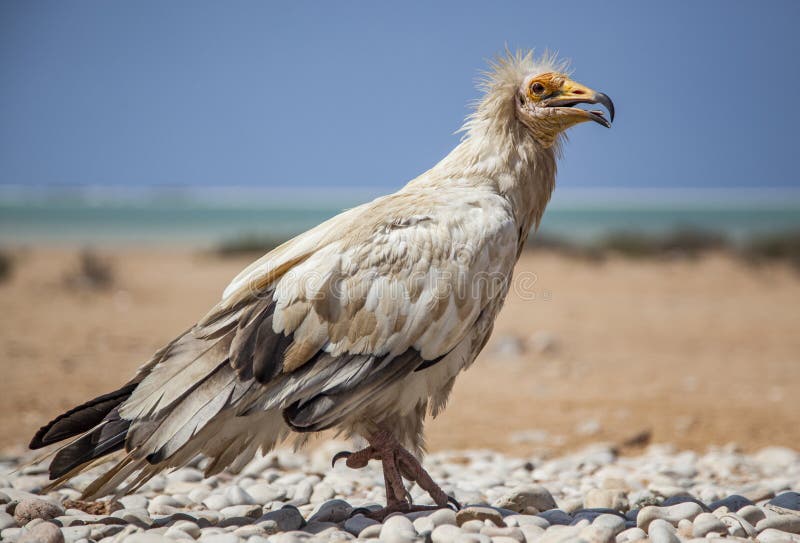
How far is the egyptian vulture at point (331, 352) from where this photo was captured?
365 cm

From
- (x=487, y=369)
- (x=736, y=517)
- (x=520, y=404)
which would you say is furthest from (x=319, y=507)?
(x=487, y=369)

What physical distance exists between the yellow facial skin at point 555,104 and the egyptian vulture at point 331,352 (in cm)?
63

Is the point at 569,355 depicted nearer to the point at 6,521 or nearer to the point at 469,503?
the point at 469,503

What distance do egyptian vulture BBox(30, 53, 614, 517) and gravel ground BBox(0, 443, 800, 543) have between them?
0.35 meters

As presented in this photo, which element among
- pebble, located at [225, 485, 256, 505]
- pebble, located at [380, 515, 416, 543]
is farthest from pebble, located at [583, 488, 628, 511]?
pebble, located at [225, 485, 256, 505]

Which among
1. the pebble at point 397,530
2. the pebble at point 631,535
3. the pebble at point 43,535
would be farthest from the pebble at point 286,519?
the pebble at point 631,535

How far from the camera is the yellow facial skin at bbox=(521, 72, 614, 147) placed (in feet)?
14.5

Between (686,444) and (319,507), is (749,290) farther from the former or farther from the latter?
(319,507)

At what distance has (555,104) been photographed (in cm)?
445

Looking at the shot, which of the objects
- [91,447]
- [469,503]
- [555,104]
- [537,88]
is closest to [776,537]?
[469,503]

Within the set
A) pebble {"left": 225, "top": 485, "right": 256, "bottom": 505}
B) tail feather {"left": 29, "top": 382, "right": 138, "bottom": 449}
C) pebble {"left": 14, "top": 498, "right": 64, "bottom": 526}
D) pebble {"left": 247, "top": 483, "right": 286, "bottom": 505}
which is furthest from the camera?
pebble {"left": 247, "top": 483, "right": 286, "bottom": 505}

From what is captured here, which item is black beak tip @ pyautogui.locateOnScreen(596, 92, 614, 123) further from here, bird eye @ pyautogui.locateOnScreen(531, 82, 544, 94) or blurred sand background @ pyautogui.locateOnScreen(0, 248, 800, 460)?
blurred sand background @ pyautogui.locateOnScreen(0, 248, 800, 460)

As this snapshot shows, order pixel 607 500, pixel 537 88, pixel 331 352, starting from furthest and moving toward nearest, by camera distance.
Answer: pixel 537 88 < pixel 607 500 < pixel 331 352

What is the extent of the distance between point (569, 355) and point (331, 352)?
26.7ft
